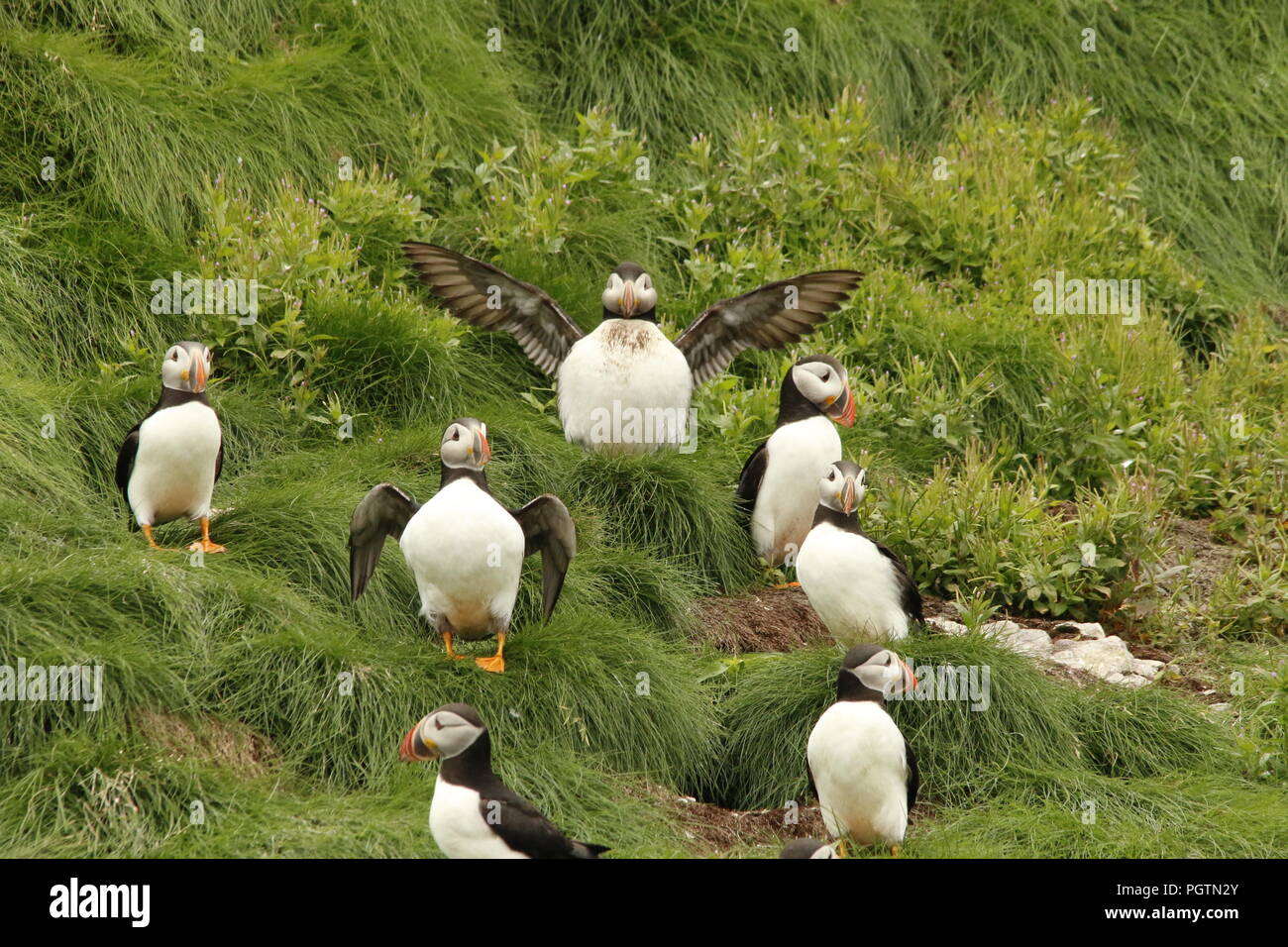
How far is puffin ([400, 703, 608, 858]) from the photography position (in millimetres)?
4469

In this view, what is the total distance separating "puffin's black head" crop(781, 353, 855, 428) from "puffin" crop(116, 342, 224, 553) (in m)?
2.55

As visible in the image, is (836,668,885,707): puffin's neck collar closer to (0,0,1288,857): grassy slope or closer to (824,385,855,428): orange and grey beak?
(0,0,1288,857): grassy slope

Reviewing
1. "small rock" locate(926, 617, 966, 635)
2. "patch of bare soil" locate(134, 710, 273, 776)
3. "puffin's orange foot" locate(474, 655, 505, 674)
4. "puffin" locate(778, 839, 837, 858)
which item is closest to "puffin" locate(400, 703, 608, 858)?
"puffin" locate(778, 839, 837, 858)

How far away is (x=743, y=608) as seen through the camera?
691 centimetres

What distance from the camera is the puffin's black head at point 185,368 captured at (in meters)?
5.88

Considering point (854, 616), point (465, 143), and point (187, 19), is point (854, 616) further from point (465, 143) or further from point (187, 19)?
point (187, 19)

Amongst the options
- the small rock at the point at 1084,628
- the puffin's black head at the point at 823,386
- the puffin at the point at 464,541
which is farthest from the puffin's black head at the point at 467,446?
the small rock at the point at 1084,628

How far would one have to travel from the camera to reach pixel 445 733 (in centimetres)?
455

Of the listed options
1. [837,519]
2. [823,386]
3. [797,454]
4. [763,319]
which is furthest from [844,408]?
[837,519]

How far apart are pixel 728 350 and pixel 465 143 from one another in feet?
7.95

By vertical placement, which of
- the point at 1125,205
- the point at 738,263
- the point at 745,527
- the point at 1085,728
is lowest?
the point at 1085,728

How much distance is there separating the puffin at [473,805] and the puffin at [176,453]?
1.80 m
